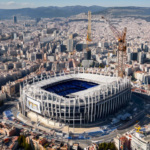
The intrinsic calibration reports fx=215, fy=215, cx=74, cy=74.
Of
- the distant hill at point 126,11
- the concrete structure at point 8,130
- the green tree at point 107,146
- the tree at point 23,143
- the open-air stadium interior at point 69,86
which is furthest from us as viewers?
the distant hill at point 126,11

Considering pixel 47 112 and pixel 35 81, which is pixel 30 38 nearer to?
pixel 35 81

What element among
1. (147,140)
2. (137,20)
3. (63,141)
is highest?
(137,20)

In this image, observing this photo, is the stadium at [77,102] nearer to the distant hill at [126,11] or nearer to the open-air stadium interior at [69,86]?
the open-air stadium interior at [69,86]

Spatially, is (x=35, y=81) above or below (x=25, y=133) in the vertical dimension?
above

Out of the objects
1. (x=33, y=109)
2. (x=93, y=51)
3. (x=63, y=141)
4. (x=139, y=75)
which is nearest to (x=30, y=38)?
(x=93, y=51)

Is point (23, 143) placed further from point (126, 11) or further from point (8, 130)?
point (126, 11)

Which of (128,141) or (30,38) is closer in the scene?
(128,141)

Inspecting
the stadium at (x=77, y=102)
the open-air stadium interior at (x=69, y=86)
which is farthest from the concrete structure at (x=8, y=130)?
the open-air stadium interior at (x=69, y=86)

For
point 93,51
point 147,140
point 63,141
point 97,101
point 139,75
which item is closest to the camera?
point 147,140

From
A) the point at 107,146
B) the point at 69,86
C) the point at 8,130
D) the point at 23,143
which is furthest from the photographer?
the point at 69,86

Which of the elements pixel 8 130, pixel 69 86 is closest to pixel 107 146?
pixel 8 130

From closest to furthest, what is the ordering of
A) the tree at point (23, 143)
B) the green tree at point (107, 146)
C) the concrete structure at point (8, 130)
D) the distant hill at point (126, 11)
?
the green tree at point (107, 146) → the tree at point (23, 143) → the concrete structure at point (8, 130) → the distant hill at point (126, 11)
